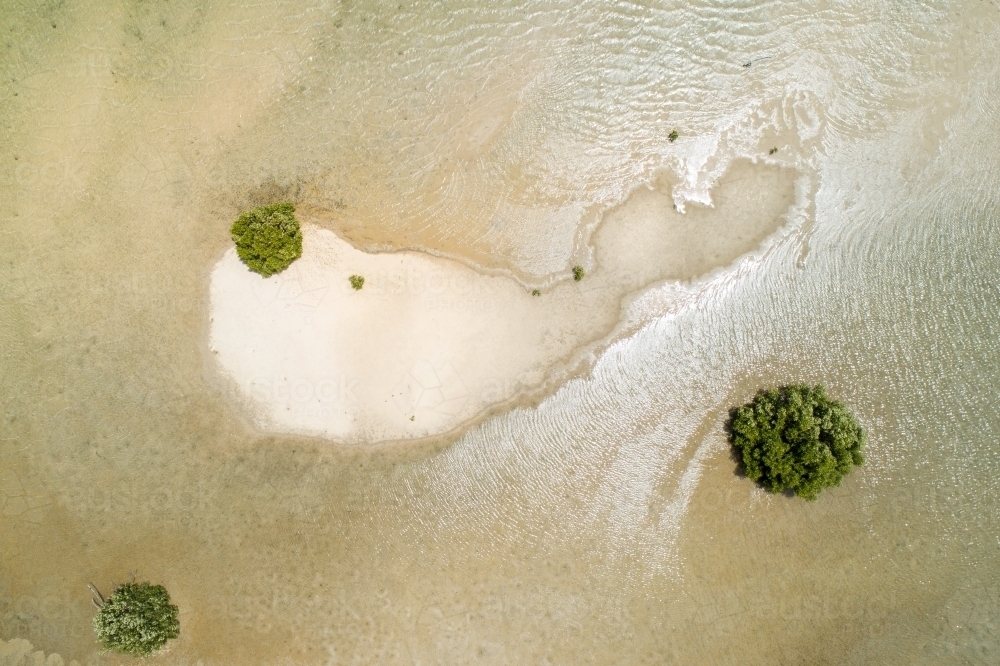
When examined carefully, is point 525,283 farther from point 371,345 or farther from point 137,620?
point 137,620

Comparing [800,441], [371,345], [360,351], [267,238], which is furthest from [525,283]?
[800,441]

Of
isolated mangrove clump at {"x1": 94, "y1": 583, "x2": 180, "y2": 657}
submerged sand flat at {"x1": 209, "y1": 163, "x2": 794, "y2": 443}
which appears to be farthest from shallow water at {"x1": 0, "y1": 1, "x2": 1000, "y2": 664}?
submerged sand flat at {"x1": 209, "y1": 163, "x2": 794, "y2": 443}

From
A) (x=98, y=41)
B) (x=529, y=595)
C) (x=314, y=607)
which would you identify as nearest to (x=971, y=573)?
(x=529, y=595)

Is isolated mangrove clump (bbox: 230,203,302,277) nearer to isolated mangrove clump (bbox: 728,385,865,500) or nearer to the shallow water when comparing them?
the shallow water

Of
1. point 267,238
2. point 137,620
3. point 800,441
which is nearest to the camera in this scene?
point 800,441

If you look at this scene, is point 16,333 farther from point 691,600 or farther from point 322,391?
point 691,600

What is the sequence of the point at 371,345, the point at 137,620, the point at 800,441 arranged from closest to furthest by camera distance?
the point at 800,441
the point at 137,620
the point at 371,345
